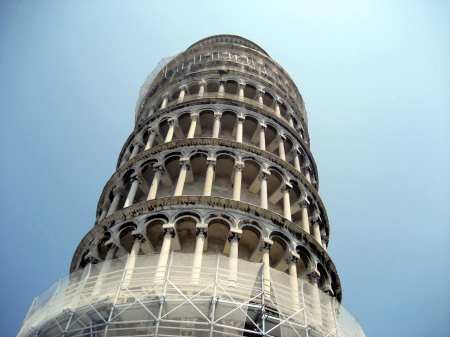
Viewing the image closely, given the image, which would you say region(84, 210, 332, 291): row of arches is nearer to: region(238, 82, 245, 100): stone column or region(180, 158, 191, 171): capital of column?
region(180, 158, 191, 171): capital of column

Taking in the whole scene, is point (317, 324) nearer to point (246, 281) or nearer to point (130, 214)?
point (246, 281)

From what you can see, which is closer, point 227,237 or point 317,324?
point 317,324

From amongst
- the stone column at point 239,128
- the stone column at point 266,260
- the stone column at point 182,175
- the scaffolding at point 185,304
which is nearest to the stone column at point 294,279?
the scaffolding at point 185,304

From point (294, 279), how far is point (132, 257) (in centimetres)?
500

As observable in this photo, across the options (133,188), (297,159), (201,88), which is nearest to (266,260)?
(133,188)

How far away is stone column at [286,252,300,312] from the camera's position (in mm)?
13711

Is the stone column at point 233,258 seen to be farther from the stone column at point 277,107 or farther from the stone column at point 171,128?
the stone column at point 277,107

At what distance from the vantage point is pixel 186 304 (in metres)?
12.1

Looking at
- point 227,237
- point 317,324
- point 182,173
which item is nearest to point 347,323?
point 317,324

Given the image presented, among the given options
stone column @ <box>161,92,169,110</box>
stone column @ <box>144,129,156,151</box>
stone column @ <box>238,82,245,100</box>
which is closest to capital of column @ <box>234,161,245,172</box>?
stone column @ <box>144,129,156,151</box>

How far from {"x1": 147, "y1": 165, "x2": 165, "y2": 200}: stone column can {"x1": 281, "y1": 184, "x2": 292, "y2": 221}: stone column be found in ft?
Result: 15.5

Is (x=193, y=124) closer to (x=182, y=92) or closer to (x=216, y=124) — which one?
(x=216, y=124)

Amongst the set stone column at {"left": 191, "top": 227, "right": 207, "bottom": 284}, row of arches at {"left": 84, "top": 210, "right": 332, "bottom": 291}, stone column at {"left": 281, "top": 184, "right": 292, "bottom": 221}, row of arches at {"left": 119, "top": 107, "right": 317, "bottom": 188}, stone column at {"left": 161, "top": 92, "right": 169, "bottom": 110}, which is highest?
stone column at {"left": 161, "top": 92, "right": 169, "bottom": 110}

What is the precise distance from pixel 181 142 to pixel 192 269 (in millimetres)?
6548
